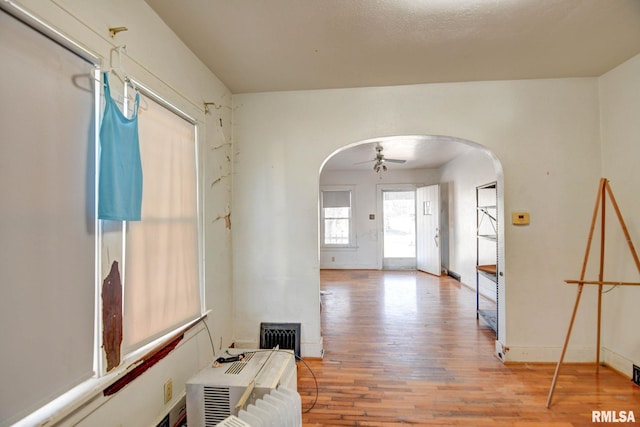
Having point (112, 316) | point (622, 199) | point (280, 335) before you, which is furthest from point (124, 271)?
point (622, 199)

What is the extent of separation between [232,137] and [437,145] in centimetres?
350

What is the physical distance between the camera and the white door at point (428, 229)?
602cm

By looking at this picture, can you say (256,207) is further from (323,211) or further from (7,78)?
(323,211)

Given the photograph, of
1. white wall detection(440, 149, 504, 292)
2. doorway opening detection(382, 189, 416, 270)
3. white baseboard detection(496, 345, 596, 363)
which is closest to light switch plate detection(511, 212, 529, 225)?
white baseboard detection(496, 345, 596, 363)

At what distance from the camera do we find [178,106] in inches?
73.0

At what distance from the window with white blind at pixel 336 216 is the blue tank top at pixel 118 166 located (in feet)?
19.2

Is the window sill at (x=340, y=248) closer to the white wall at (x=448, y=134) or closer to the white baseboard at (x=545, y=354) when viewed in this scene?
the white wall at (x=448, y=134)

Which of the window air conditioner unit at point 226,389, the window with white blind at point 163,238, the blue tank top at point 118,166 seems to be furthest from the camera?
the window air conditioner unit at point 226,389

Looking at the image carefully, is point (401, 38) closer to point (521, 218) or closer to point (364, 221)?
point (521, 218)

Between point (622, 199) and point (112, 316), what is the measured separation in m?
3.75
